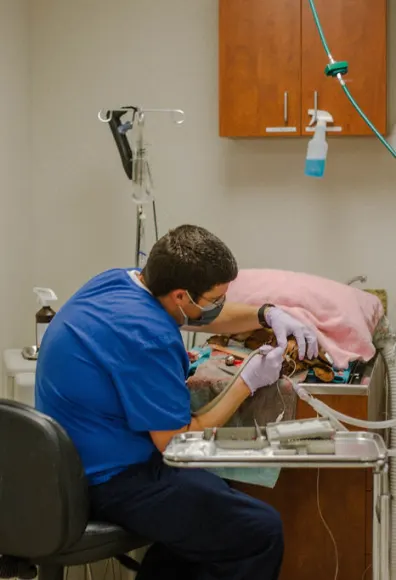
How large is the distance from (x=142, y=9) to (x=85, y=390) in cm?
193

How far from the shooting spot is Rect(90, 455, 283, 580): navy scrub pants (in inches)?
73.9

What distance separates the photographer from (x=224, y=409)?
2.04m

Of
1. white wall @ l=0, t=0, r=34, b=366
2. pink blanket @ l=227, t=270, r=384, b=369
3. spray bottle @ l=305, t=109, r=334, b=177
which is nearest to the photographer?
pink blanket @ l=227, t=270, r=384, b=369

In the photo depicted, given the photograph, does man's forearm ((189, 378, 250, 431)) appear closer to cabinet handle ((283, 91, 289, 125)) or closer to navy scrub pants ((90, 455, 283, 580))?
navy scrub pants ((90, 455, 283, 580))

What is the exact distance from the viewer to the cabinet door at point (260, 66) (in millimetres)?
2979

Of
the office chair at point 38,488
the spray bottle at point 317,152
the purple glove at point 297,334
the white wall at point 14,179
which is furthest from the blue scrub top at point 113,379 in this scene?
the white wall at point 14,179

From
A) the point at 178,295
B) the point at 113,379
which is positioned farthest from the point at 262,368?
the point at 113,379

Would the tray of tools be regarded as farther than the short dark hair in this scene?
No

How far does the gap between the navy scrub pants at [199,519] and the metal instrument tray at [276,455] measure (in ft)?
0.75

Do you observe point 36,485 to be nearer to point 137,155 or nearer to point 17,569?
point 17,569

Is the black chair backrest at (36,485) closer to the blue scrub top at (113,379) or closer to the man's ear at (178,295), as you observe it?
the blue scrub top at (113,379)

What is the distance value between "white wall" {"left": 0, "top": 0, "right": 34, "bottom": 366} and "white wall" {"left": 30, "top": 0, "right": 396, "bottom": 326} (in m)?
0.07

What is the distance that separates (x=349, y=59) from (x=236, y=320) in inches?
44.2

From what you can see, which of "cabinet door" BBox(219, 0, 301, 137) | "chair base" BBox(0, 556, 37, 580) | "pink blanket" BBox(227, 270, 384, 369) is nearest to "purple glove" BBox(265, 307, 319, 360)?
"pink blanket" BBox(227, 270, 384, 369)
